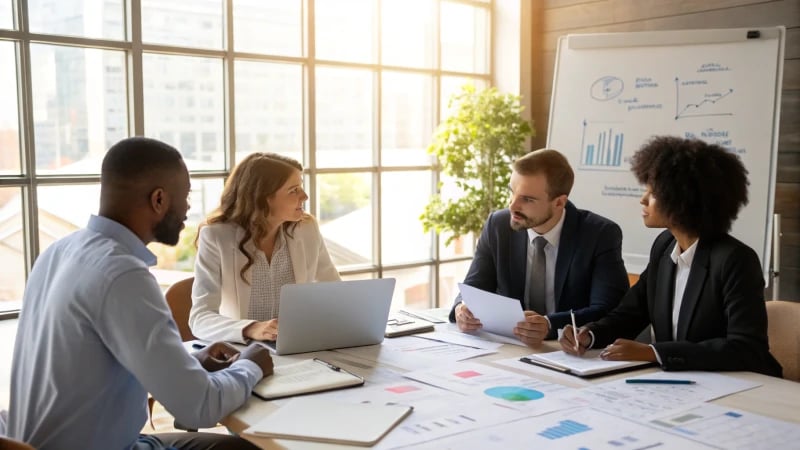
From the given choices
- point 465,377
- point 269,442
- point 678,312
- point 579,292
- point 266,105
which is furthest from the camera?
point 266,105

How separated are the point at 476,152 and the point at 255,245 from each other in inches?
93.9

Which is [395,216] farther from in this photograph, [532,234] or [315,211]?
[532,234]

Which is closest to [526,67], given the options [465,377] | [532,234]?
[532,234]

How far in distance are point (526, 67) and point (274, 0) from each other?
1830 mm

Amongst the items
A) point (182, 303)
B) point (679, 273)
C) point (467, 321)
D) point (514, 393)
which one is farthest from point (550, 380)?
point (182, 303)

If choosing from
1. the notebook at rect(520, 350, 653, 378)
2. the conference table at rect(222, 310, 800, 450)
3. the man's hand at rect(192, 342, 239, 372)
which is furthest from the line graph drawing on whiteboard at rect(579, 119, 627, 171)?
the man's hand at rect(192, 342, 239, 372)

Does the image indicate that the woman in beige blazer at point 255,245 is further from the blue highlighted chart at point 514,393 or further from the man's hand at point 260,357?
the blue highlighted chart at point 514,393

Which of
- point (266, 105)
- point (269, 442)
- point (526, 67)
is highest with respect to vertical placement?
point (526, 67)

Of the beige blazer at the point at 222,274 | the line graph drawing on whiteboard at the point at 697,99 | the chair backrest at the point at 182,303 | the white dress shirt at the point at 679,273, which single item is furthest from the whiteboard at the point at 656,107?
the chair backrest at the point at 182,303

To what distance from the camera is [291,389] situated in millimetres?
1819

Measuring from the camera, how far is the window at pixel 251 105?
3.55 m

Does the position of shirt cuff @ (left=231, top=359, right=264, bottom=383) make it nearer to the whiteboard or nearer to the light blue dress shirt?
the light blue dress shirt

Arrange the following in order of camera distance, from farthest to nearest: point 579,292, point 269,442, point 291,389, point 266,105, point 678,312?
point 266,105
point 579,292
point 678,312
point 291,389
point 269,442

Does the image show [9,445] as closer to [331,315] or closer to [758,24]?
[331,315]
